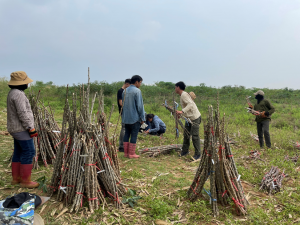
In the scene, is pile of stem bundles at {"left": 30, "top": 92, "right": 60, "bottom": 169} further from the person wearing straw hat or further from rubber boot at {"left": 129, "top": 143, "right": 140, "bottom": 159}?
rubber boot at {"left": 129, "top": 143, "right": 140, "bottom": 159}

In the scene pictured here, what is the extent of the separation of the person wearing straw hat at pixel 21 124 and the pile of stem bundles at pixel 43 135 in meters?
0.80

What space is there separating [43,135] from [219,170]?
3.20m

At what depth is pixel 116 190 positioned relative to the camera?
2.86 metres

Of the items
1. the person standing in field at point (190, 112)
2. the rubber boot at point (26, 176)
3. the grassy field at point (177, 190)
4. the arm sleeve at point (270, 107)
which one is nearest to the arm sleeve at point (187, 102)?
the person standing in field at point (190, 112)

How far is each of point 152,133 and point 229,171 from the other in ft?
13.8

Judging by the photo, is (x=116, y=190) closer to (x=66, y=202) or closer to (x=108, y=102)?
(x=66, y=202)

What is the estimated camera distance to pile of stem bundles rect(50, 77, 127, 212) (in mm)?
2703

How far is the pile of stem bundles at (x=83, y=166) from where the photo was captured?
106 inches

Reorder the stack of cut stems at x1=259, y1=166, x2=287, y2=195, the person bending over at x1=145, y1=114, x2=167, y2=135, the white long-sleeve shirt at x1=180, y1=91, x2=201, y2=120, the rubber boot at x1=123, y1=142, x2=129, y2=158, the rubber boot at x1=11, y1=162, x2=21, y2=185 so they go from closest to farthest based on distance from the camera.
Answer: the rubber boot at x1=11, y1=162, x2=21, y2=185 < the stack of cut stems at x1=259, y1=166, x2=287, y2=195 < the white long-sleeve shirt at x1=180, y1=91, x2=201, y2=120 < the rubber boot at x1=123, y1=142, x2=129, y2=158 < the person bending over at x1=145, y1=114, x2=167, y2=135

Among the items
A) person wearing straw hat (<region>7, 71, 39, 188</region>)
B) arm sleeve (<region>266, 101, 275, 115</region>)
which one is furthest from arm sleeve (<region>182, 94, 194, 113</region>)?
person wearing straw hat (<region>7, 71, 39, 188</region>)

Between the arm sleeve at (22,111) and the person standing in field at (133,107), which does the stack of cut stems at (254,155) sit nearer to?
the person standing in field at (133,107)

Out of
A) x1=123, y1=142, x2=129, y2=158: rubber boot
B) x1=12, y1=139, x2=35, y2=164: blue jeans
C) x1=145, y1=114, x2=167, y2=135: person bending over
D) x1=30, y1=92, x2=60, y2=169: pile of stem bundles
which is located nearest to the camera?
x1=12, y1=139, x2=35, y2=164: blue jeans

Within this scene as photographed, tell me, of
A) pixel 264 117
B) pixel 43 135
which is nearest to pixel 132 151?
pixel 43 135

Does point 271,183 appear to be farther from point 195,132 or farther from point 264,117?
point 264,117
